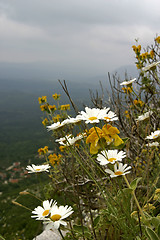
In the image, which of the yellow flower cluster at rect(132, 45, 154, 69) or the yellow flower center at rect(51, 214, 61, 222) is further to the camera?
the yellow flower cluster at rect(132, 45, 154, 69)

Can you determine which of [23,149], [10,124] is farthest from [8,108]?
[23,149]

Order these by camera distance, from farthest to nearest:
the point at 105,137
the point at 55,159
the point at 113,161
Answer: the point at 55,159, the point at 105,137, the point at 113,161

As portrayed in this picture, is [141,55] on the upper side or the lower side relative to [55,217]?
upper

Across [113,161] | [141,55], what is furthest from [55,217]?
[141,55]

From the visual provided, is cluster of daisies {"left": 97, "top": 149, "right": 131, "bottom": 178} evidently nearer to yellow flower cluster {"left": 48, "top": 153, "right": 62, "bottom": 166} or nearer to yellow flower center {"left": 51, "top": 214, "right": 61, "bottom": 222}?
yellow flower center {"left": 51, "top": 214, "right": 61, "bottom": 222}

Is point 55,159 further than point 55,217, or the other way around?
point 55,159

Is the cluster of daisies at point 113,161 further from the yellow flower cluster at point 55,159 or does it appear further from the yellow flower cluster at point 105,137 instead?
the yellow flower cluster at point 55,159

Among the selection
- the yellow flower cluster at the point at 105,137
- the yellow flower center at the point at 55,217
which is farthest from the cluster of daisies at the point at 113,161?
the yellow flower center at the point at 55,217

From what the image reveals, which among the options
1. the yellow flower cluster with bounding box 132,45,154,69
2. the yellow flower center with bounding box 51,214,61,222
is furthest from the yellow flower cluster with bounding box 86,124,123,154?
the yellow flower cluster with bounding box 132,45,154,69

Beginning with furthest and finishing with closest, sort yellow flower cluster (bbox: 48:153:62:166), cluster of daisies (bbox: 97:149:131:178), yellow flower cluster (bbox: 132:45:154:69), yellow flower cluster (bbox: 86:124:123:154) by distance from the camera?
yellow flower cluster (bbox: 48:153:62:166), yellow flower cluster (bbox: 132:45:154:69), yellow flower cluster (bbox: 86:124:123:154), cluster of daisies (bbox: 97:149:131:178)

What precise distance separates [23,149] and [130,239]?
255 ft

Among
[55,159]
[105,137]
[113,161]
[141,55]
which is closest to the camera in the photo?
[113,161]

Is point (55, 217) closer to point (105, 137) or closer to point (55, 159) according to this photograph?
point (105, 137)

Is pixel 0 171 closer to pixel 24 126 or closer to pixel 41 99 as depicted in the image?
pixel 41 99
